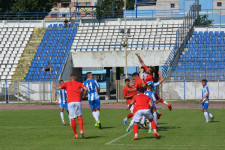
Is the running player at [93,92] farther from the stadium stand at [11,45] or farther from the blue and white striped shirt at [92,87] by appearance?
the stadium stand at [11,45]

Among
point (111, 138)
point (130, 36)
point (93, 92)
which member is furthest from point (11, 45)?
point (111, 138)

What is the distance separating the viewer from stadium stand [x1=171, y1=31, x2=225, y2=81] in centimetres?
4272

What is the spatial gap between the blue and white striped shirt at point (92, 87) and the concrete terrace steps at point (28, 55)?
28.2 m

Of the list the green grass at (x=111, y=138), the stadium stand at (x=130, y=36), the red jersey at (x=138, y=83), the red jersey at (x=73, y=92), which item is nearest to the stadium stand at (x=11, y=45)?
the stadium stand at (x=130, y=36)

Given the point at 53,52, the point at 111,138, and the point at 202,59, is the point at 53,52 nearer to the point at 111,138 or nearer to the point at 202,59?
the point at 202,59

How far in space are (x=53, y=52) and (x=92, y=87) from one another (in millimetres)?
31180

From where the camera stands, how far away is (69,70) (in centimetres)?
4644

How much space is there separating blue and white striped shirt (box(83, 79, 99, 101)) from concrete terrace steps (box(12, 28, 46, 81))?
92.5 feet

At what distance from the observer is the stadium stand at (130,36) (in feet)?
156

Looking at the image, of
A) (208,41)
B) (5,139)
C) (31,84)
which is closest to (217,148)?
(5,139)

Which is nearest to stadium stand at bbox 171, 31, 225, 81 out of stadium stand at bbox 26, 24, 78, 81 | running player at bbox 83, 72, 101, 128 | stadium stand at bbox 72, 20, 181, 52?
stadium stand at bbox 72, 20, 181, 52

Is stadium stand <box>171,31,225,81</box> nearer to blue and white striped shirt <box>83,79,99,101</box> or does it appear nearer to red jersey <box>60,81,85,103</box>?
blue and white striped shirt <box>83,79,99,101</box>

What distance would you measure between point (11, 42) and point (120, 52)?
1256 cm

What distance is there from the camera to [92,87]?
18.2 m
